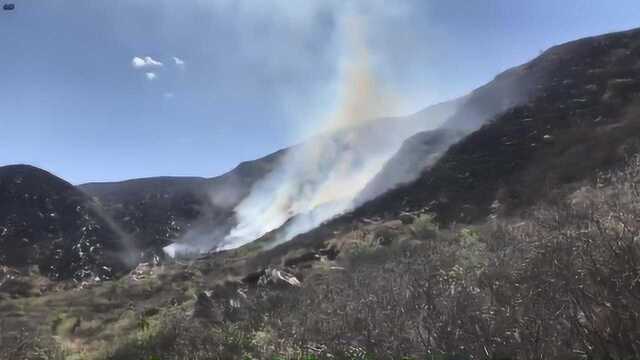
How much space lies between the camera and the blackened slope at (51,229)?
48.7 m

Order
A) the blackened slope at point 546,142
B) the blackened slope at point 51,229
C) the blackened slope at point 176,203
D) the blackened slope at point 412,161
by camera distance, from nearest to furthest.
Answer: the blackened slope at point 546,142, the blackened slope at point 412,161, the blackened slope at point 51,229, the blackened slope at point 176,203

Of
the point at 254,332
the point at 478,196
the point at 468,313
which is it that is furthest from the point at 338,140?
the point at 468,313

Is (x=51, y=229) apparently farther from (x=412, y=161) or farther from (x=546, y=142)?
(x=546, y=142)

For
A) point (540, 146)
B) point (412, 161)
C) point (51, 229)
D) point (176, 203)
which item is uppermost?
point (51, 229)

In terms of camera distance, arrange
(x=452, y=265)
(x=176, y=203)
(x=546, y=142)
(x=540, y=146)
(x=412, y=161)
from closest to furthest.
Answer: (x=452, y=265) < (x=540, y=146) < (x=546, y=142) < (x=412, y=161) < (x=176, y=203)

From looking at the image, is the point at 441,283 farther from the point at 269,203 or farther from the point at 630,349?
the point at 269,203

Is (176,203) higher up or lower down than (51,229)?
lower down

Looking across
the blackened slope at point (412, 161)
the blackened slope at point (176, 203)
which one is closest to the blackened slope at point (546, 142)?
the blackened slope at point (412, 161)

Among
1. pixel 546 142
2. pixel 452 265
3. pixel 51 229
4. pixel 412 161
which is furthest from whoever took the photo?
pixel 51 229

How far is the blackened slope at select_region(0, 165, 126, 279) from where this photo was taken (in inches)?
1917

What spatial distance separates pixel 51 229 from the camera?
180 feet

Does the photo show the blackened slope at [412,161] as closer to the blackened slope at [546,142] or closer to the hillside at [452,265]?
the hillside at [452,265]

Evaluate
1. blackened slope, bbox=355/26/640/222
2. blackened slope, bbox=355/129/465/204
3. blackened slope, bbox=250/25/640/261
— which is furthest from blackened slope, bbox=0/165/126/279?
blackened slope, bbox=355/26/640/222

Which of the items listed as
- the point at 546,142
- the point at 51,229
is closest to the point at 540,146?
the point at 546,142
